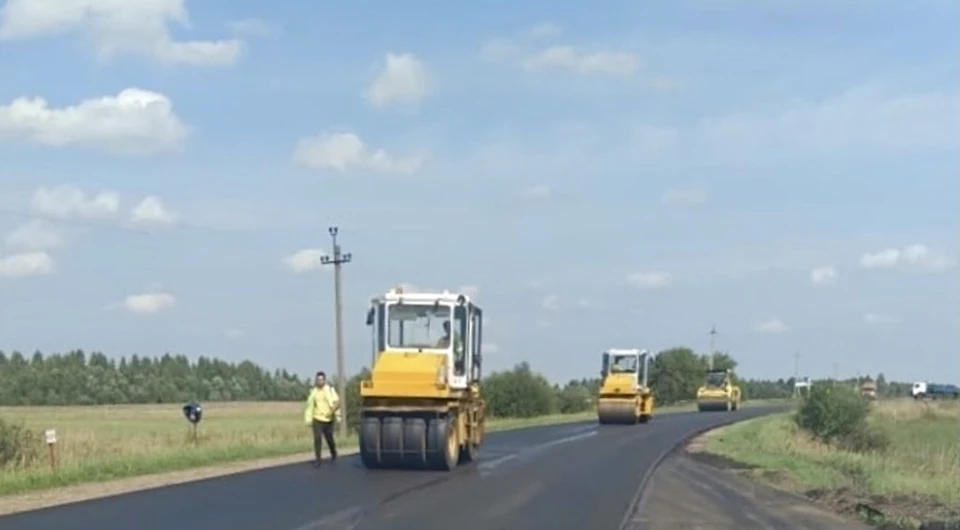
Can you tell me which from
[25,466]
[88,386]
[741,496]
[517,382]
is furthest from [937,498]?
[88,386]

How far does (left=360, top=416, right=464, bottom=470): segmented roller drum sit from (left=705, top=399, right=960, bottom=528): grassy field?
6213 millimetres

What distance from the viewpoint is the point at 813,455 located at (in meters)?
36.9

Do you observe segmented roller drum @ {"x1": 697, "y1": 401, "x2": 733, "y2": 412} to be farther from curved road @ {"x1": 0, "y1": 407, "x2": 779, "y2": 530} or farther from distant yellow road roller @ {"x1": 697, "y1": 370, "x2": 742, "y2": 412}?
curved road @ {"x1": 0, "y1": 407, "x2": 779, "y2": 530}

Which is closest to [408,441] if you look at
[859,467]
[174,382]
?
[859,467]

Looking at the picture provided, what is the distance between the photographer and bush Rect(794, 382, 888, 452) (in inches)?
1983

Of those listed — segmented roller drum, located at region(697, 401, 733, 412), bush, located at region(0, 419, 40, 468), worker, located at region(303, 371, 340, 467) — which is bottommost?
segmented roller drum, located at region(697, 401, 733, 412)

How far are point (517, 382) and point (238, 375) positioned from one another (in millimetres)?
62996

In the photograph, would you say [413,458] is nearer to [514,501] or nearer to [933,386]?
[514,501]

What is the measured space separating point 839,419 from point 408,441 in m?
26.8

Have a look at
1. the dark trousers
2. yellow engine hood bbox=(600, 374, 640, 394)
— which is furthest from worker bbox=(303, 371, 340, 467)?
yellow engine hood bbox=(600, 374, 640, 394)

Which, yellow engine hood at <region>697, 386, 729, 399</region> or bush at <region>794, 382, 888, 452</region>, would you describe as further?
yellow engine hood at <region>697, 386, 729, 399</region>

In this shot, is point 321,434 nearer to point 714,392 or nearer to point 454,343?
point 454,343

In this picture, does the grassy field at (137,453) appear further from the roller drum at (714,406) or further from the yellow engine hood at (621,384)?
the roller drum at (714,406)

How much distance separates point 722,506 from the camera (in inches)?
843
